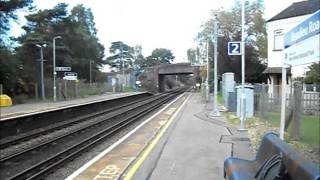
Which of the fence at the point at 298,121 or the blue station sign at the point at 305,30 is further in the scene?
the fence at the point at 298,121

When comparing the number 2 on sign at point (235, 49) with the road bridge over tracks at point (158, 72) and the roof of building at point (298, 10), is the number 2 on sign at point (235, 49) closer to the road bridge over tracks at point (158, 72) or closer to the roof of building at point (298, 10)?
the roof of building at point (298, 10)

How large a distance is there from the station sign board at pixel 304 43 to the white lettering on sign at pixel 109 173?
5.04m

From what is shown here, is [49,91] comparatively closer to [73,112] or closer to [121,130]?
[73,112]

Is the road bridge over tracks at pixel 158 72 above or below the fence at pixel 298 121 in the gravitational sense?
above

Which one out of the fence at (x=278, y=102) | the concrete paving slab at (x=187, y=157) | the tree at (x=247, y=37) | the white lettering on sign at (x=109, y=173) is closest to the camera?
the concrete paving slab at (x=187, y=157)

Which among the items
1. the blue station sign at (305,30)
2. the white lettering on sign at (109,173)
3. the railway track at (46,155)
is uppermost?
the blue station sign at (305,30)

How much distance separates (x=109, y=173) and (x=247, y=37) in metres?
70.5

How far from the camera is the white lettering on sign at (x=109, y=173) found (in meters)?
10.8

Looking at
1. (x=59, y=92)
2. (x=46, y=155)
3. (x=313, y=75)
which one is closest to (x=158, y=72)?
(x=59, y=92)

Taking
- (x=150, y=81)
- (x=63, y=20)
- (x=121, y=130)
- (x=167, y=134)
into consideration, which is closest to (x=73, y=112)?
(x=121, y=130)

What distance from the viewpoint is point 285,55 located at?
727 centimetres

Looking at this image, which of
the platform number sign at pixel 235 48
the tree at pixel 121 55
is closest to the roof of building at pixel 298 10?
the platform number sign at pixel 235 48

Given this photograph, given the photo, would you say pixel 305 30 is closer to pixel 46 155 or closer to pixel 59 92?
pixel 46 155

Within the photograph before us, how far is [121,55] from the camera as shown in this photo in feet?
553
